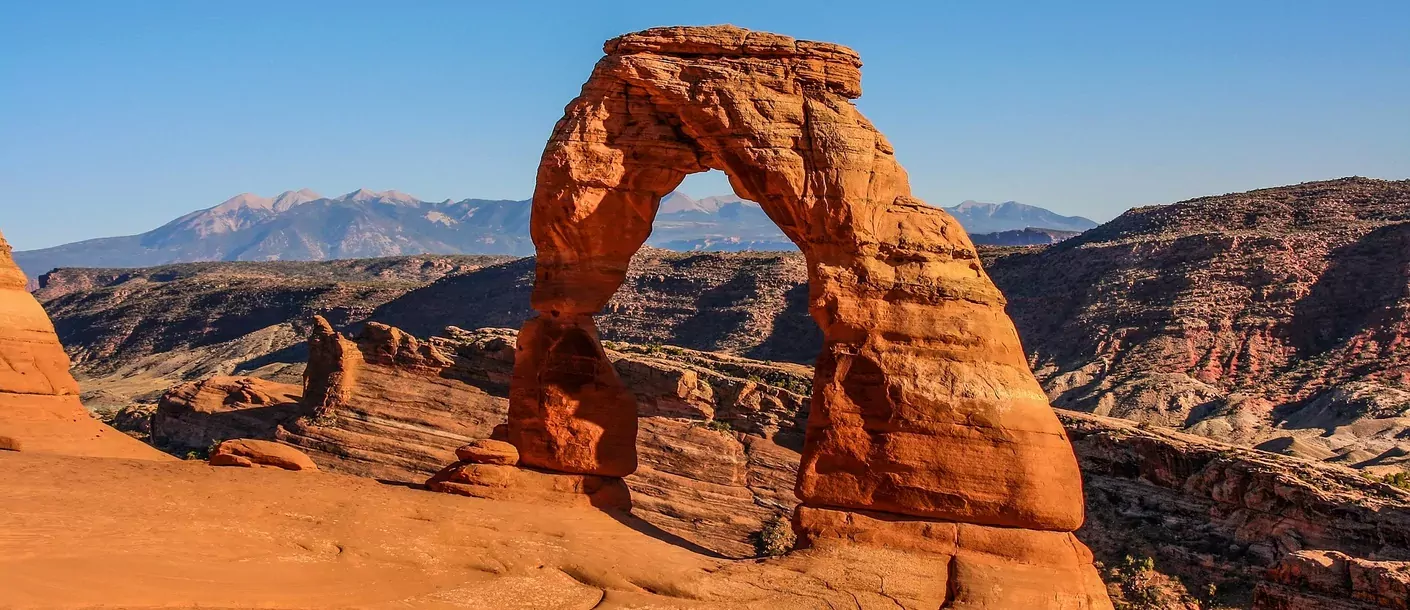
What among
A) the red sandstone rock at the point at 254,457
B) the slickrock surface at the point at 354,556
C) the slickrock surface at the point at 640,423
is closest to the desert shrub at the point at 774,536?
the slickrock surface at the point at 640,423

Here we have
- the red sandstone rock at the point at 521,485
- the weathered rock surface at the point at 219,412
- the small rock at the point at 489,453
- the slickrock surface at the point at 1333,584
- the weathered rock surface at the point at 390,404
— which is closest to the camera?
the red sandstone rock at the point at 521,485

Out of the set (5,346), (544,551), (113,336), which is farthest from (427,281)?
(544,551)

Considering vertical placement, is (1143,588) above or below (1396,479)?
below

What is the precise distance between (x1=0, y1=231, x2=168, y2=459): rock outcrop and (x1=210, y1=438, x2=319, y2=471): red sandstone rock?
14.4 ft

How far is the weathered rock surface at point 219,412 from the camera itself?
4397cm

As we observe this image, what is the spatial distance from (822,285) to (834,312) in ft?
1.56

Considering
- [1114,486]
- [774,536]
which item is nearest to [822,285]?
[774,536]

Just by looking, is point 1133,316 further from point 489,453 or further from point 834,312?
point 489,453

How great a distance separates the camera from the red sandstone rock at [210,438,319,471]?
2678 centimetres

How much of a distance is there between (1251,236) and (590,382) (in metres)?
63.9

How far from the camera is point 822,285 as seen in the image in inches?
974

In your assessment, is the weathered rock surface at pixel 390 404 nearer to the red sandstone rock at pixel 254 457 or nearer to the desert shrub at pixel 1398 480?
the red sandstone rock at pixel 254 457

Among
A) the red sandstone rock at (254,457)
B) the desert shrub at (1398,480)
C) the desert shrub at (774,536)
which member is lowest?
the desert shrub at (774,536)

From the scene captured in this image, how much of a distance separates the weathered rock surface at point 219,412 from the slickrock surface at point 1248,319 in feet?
A: 106
